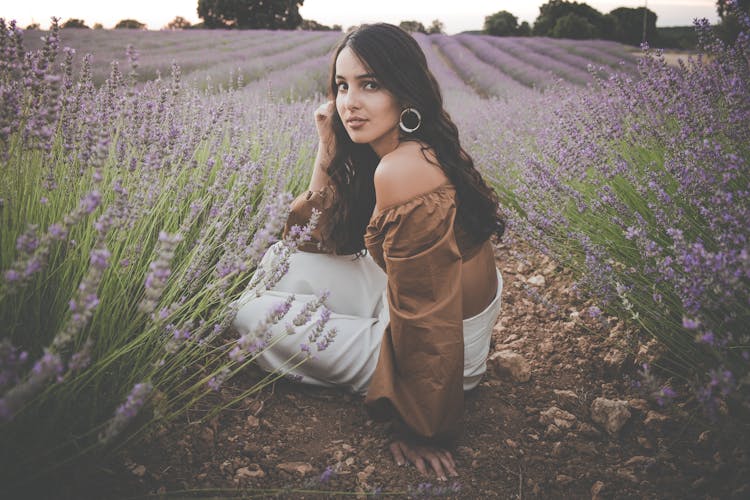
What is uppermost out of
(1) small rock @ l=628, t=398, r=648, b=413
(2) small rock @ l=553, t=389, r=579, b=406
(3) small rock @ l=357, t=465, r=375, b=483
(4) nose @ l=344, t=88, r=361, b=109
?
(4) nose @ l=344, t=88, r=361, b=109

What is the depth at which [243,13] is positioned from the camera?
27.8 m

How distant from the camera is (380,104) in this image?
1509 millimetres

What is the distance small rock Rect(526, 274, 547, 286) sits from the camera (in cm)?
271

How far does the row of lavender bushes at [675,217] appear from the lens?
3.66ft

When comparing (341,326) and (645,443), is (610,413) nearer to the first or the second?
(645,443)

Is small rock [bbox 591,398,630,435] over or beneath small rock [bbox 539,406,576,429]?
over

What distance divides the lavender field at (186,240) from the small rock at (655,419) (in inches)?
3.6

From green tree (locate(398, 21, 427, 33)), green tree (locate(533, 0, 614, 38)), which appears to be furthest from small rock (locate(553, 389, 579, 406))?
green tree (locate(533, 0, 614, 38))

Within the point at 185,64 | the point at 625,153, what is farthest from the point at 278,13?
the point at 625,153

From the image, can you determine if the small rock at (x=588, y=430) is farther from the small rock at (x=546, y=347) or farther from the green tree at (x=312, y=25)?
the green tree at (x=312, y=25)

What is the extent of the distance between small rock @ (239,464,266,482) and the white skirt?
0.32 metres

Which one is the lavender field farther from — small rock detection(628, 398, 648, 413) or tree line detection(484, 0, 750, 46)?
tree line detection(484, 0, 750, 46)

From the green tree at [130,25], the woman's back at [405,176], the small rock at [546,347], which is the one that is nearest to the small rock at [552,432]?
the small rock at [546,347]

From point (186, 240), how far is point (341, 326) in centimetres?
74
